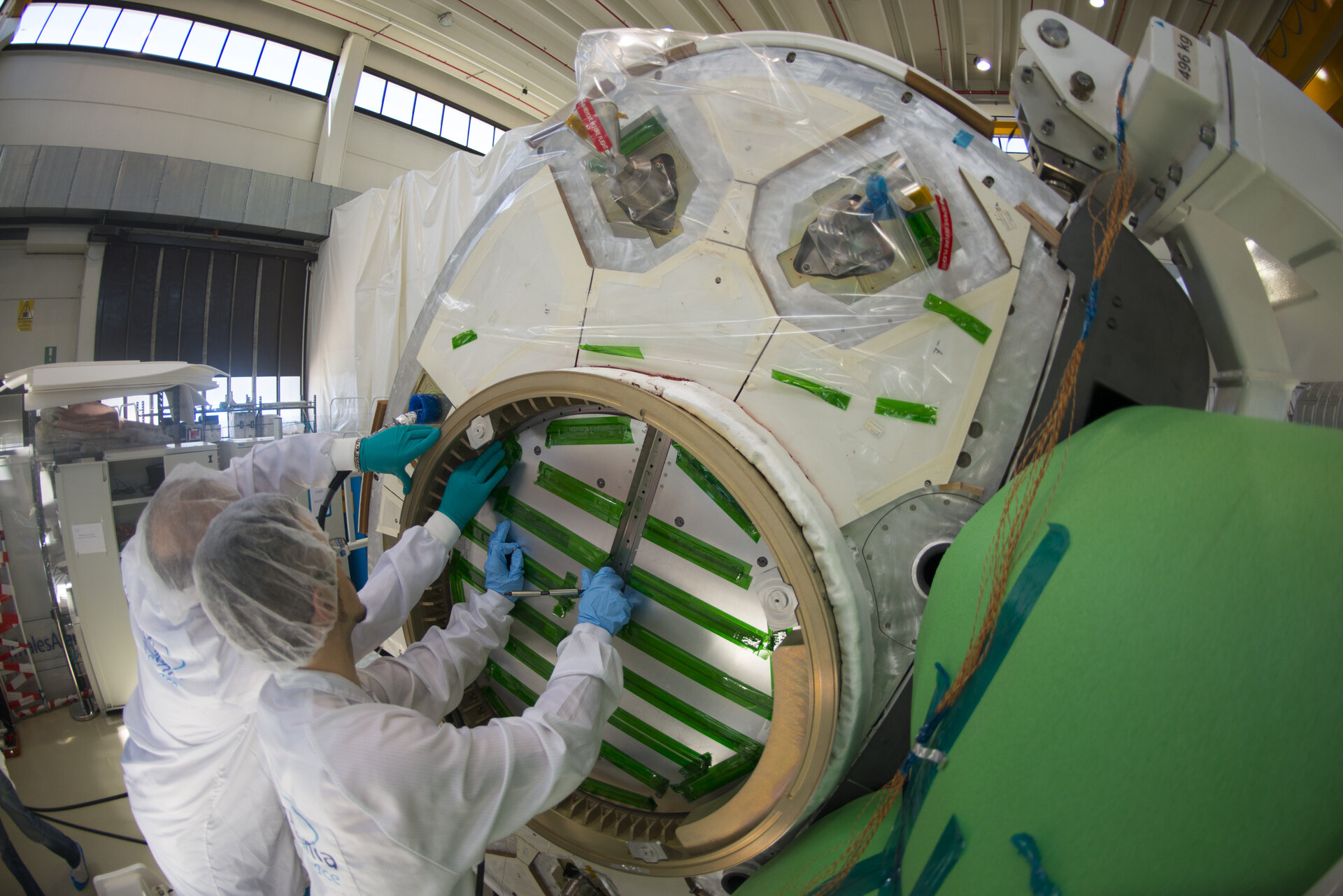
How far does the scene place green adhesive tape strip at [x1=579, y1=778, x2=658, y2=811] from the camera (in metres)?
1.49

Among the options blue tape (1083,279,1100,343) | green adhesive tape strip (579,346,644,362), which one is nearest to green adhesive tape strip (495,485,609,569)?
green adhesive tape strip (579,346,644,362)

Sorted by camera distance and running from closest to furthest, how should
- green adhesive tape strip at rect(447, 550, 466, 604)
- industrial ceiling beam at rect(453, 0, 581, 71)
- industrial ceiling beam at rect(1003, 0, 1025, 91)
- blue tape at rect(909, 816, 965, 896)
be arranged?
blue tape at rect(909, 816, 965, 896) < green adhesive tape strip at rect(447, 550, 466, 604) < industrial ceiling beam at rect(1003, 0, 1025, 91) < industrial ceiling beam at rect(453, 0, 581, 71)

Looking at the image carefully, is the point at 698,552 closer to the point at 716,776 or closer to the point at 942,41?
the point at 716,776

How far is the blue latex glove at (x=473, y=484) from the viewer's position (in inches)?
63.8

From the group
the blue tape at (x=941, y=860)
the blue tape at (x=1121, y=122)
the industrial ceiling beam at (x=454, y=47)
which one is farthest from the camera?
the industrial ceiling beam at (x=454, y=47)

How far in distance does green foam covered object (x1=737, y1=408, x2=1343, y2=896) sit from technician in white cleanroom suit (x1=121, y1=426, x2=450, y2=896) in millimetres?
1480

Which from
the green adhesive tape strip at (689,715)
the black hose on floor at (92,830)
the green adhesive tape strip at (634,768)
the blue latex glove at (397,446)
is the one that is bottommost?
the black hose on floor at (92,830)

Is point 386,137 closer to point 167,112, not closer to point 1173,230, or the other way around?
point 167,112

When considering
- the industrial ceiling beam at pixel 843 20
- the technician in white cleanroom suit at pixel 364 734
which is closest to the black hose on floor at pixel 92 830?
the technician in white cleanroom suit at pixel 364 734

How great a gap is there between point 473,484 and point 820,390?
955 millimetres

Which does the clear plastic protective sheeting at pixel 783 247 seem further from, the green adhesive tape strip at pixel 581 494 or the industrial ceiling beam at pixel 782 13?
the industrial ceiling beam at pixel 782 13

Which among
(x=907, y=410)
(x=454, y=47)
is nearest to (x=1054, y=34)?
(x=907, y=410)

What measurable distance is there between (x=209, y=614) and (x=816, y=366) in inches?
53.1

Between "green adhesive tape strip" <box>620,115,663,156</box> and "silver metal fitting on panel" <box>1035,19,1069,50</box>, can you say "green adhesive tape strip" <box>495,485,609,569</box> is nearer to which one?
"green adhesive tape strip" <box>620,115,663,156</box>
